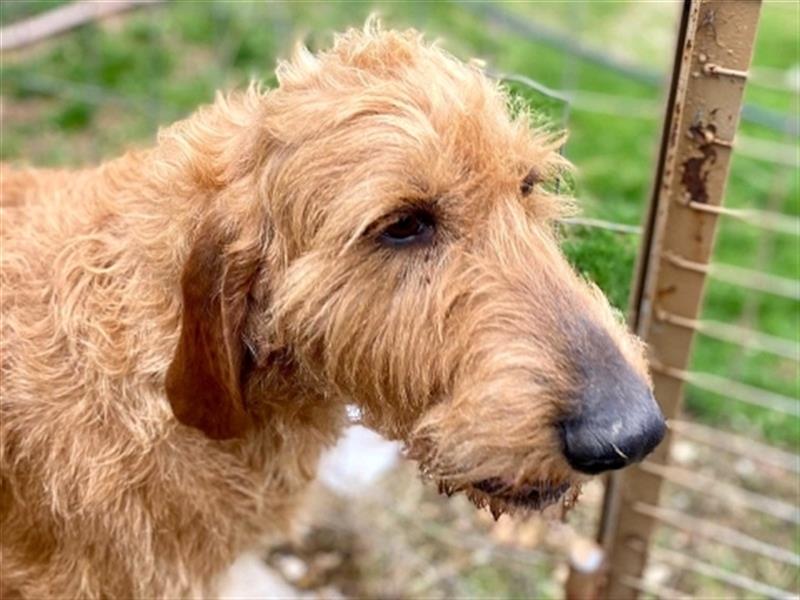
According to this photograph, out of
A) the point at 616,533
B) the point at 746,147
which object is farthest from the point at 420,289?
the point at 746,147

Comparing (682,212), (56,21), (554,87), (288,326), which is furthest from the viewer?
(554,87)

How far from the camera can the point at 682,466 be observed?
16.8ft

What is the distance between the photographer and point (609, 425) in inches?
91.0

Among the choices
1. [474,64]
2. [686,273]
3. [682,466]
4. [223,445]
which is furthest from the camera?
[682,466]

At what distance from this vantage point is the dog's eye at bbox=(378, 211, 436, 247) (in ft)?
8.23

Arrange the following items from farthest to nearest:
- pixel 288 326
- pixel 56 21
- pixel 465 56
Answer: pixel 465 56
pixel 56 21
pixel 288 326

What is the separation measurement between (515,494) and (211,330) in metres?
0.82

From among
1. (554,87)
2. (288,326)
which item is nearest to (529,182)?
(288,326)

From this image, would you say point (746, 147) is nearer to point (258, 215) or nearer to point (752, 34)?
point (752, 34)

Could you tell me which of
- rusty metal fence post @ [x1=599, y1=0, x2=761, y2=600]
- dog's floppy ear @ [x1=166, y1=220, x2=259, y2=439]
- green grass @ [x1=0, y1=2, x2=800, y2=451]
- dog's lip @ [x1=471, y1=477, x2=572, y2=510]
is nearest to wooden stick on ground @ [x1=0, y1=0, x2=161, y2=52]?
green grass @ [x1=0, y1=2, x2=800, y2=451]

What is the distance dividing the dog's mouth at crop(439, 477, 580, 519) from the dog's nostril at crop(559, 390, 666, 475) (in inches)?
5.1

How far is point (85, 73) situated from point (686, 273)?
475 cm

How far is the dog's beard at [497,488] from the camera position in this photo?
2.46 m

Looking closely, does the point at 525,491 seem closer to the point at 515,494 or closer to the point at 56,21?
the point at 515,494
